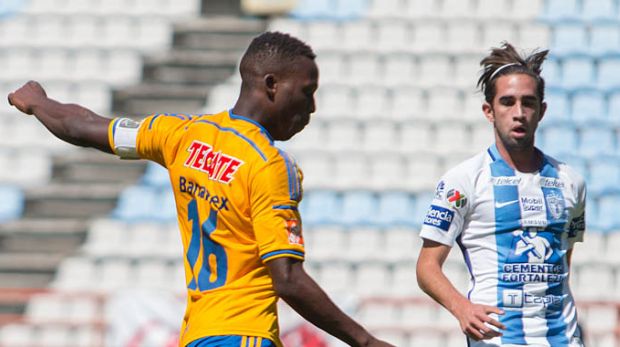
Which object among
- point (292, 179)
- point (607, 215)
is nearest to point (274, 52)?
point (292, 179)

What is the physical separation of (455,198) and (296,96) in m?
0.98

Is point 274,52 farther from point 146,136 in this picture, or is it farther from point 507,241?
point 507,241

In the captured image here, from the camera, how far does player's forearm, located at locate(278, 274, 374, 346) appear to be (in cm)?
376

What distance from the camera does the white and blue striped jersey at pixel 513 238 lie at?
453 centimetres

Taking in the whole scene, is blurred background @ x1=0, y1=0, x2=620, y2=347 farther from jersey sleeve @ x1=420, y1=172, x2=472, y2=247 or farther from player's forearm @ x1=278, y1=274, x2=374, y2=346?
player's forearm @ x1=278, y1=274, x2=374, y2=346

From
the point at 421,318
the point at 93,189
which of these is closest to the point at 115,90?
the point at 93,189

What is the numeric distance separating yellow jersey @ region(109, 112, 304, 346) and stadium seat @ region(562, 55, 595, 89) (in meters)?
10.6

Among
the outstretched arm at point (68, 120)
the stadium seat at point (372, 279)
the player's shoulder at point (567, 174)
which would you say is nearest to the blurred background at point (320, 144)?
the stadium seat at point (372, 279)

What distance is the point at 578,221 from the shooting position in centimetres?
473

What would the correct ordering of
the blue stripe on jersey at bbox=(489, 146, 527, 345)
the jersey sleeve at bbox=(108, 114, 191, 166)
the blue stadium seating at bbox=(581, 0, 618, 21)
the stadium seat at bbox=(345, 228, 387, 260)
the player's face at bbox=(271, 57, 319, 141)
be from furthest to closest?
the blue stadium seating at bbox=(581, 0, 618, 21)
the stadium seat at bbox=(345, 228, 387, 260)
the blue stripe on jersey at bbox=(489, 146, 527, 345)
the jersey sleeve at bbox=(108, 114, 191, 166)
the player's face at bbox=(271, 57, 319, 141)

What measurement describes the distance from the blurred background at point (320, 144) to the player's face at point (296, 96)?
6.28m

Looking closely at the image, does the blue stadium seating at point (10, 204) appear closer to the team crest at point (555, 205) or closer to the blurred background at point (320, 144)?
the blurred background at point (320, 144)

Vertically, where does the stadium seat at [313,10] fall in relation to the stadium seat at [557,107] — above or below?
above

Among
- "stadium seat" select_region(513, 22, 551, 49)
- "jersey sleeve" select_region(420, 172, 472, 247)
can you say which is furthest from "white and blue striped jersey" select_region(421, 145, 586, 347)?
"stadium seat" select_region(513, 22, 551, 49)
